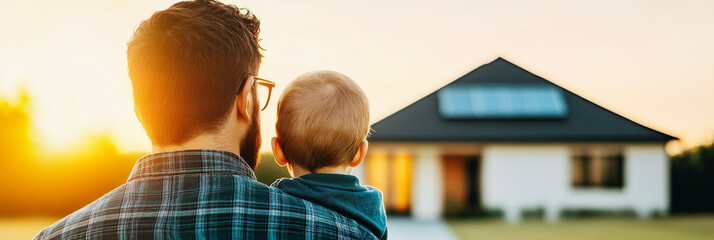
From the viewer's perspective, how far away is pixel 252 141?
146cm

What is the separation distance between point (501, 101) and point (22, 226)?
533 inches

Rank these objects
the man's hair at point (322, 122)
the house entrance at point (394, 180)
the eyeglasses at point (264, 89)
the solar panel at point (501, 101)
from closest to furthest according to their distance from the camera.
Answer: the eyeglasses at point (264, 89), the man's hair at point (322, 122), the solar panel at point (501, 101), the house entrance at point (394, 180)

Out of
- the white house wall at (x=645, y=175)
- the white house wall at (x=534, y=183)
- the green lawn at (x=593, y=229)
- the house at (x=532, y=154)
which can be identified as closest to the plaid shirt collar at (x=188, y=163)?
the green lawn at (x=593, y=229)

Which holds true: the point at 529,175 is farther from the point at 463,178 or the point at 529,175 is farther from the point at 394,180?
the point at 394,180

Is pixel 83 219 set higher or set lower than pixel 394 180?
higher

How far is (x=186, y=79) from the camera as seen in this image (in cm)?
131

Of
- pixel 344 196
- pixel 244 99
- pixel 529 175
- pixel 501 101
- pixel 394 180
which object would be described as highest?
pixel 244 99

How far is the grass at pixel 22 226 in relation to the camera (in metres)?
13.1

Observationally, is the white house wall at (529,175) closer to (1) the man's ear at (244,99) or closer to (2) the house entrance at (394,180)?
(2) the house entrance at (394,180)

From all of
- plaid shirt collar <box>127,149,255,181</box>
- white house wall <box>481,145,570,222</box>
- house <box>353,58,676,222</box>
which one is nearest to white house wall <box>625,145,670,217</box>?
house <box>353,58,676,222</box>


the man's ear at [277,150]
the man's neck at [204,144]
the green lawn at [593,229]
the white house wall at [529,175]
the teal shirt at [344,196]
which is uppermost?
the man's neck at [204,144]

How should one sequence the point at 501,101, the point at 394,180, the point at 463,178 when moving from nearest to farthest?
the point at 501,101, the point at 463,178, the point at 394,180

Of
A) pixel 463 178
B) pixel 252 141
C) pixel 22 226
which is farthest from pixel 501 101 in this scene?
pixel 252 141

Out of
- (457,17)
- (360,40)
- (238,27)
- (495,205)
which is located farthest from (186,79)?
(495,205)
